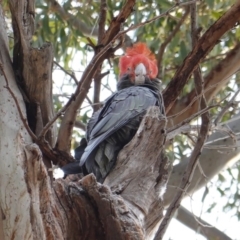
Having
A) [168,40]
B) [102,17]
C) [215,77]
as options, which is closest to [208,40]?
[102,17]

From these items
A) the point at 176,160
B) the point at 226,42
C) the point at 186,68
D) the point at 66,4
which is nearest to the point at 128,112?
the point at 186,68

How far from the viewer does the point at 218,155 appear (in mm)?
4488

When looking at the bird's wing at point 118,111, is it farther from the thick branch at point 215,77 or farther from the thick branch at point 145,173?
the thick branch at point 215,77

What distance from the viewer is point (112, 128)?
297cm

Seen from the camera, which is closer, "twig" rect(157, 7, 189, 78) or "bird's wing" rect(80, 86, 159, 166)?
"bird's wing" rect(80, 86, 159, 166)

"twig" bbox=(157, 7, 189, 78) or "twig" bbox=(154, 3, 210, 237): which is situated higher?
"twig" bbox=(157, 7, 189, 78)

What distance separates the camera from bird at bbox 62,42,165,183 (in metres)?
2.87

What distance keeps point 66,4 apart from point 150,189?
80.1 inches

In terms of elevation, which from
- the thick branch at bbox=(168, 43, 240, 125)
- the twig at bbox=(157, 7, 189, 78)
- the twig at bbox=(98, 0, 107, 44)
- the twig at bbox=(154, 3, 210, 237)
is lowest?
the twig at bbox=(154, 3, 210, 237)

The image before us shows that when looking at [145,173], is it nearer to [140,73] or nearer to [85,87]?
[85,87]

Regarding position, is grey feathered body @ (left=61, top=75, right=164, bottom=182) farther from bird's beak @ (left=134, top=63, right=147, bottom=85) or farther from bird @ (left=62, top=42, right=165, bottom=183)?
bird's beak @ (left=134, top=63, right=147, bottom=85)

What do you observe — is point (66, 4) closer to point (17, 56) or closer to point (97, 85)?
point (97, 85)

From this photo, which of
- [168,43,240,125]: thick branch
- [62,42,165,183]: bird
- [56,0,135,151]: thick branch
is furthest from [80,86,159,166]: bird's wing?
[168,43,240,125]: thick branch

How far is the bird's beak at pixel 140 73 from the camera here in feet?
12.0
